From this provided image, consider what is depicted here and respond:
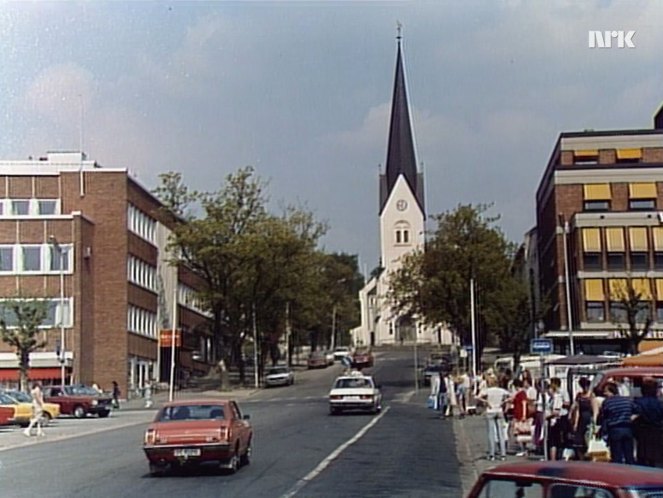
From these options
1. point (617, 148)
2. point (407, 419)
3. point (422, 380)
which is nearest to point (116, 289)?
point (422, 380)

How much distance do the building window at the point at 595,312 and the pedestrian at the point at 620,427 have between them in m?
56.4

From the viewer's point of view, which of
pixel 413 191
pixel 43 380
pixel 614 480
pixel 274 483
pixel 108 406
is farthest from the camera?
pixel 413 191

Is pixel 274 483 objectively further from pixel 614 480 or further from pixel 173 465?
pixel 614 480

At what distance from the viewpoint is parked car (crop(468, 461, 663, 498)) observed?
6.73 metres

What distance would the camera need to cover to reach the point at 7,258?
7319cm

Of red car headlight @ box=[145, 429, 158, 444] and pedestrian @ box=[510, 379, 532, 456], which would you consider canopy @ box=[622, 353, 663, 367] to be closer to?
pedestrian @ box=[510, 379, 532, 456]

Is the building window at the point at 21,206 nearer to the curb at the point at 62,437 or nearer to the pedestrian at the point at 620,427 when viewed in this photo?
the curb at the point at 62,437

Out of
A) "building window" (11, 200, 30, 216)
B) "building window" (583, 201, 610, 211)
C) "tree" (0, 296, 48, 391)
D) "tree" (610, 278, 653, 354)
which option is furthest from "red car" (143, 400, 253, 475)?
"building window" (583, 201, 610, 211)

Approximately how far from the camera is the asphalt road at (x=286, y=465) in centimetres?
1953

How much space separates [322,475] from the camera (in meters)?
21.8

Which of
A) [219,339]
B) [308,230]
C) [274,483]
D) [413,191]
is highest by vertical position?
[413,191]

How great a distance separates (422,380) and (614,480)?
240ft

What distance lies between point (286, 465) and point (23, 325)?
41.7 metres

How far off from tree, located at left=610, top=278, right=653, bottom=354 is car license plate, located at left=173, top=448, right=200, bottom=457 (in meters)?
36.6
